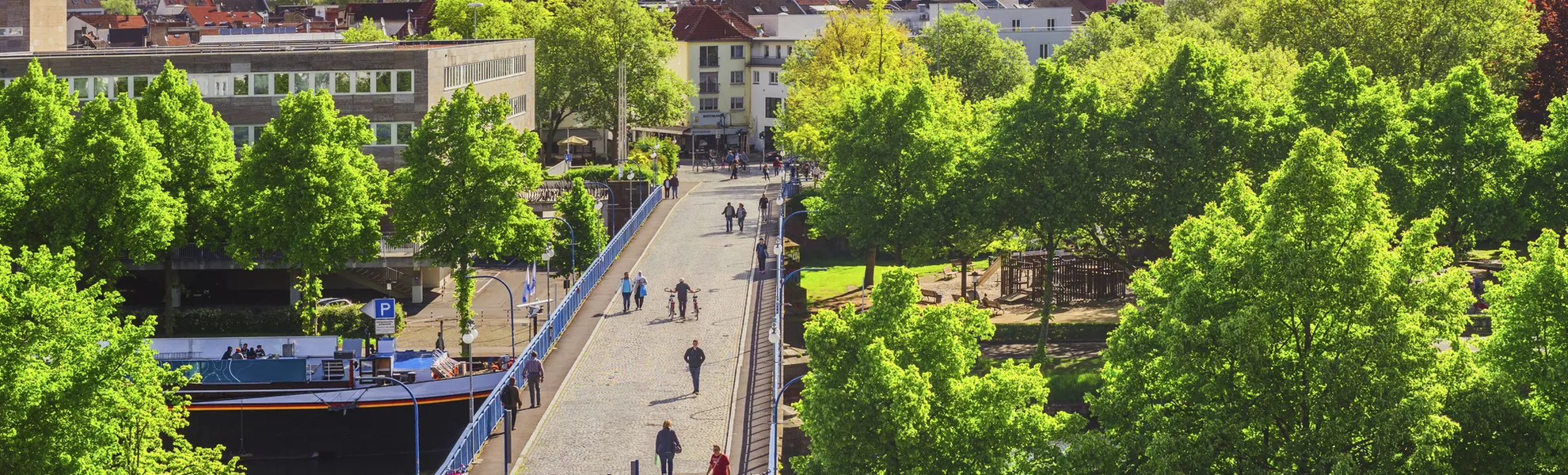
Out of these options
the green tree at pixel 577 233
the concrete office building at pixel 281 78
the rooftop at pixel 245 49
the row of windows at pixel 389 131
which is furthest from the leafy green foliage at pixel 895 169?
the rooftop at pixel 245 49

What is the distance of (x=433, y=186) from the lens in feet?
194

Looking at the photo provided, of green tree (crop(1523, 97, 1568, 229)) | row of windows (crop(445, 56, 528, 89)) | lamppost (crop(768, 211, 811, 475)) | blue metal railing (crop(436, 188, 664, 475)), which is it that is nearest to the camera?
lamppost (crop(768, 211, 811, 475))

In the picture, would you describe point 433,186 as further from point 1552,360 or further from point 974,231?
point 1552,360

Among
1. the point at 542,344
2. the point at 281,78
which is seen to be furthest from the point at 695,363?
the point at 281,78

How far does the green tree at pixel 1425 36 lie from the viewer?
92000mm

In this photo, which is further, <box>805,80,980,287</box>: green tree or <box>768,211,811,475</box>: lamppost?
<box>805,80,980,287</box>: green tree

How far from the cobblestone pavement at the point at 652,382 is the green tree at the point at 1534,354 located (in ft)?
59.6

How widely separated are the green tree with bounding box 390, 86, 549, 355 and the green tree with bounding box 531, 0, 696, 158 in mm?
64734

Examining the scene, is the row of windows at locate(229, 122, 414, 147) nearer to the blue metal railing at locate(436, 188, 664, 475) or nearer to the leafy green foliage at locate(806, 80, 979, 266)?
the blue metal railing at locate(436, 188, 664, 475)

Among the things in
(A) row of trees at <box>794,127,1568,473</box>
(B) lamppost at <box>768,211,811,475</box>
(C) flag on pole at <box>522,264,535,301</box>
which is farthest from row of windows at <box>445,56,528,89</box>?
(A) row of trees at <box>794,127,1568,473</box>

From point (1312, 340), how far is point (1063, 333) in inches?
1398

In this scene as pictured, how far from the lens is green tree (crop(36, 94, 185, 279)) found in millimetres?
62000

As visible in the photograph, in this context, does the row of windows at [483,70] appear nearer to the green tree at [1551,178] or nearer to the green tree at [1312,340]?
the green tree at [1551,178]

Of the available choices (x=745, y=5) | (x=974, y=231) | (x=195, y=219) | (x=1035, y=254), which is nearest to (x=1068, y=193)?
(x=974, y=231)
